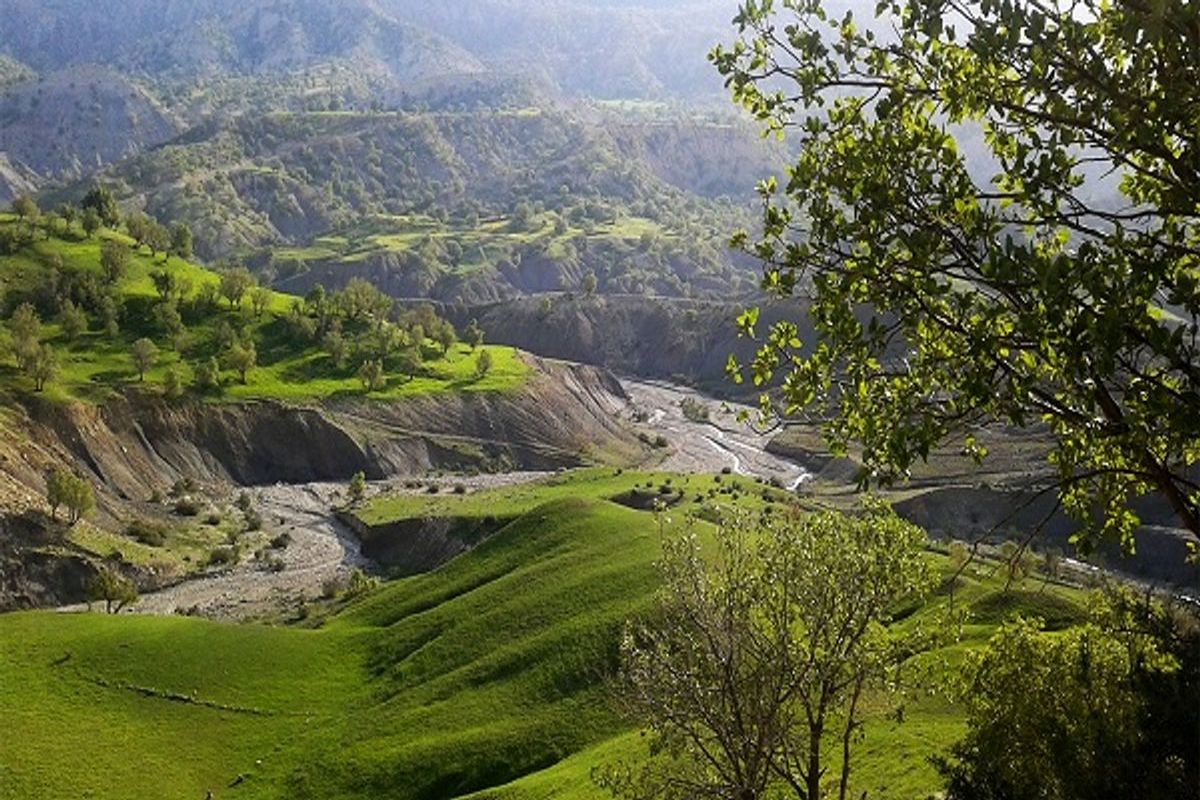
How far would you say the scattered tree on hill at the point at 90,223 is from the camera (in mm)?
167750

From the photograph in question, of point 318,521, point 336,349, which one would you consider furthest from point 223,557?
point 336,349

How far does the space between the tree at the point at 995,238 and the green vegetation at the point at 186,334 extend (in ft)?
389

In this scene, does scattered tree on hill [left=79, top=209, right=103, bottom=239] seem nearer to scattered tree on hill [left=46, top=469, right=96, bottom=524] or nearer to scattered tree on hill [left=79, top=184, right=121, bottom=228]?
scattered tree on hill [left=79, top=184, right=121, bottom=228]

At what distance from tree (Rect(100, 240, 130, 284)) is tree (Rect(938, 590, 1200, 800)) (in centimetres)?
15270

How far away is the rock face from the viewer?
89.0 meters

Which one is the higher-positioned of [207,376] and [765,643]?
[765,643]

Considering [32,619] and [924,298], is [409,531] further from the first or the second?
[924,298]

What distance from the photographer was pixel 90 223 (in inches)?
6604

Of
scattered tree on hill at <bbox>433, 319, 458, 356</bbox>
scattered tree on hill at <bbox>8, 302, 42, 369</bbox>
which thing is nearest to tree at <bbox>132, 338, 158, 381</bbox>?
scattered tree on hill at <bbox>8, 302, 42, 369</bbox>

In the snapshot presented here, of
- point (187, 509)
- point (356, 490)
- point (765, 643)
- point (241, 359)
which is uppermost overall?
point (765, 643)

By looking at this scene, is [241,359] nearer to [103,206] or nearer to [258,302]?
[258,302]

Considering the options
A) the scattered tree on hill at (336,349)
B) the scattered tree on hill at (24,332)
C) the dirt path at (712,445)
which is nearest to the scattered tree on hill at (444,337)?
the scattered tree on hill at (336,349)

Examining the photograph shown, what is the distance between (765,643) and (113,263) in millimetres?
153307

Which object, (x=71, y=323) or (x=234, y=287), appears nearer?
(x=71, y=323)
